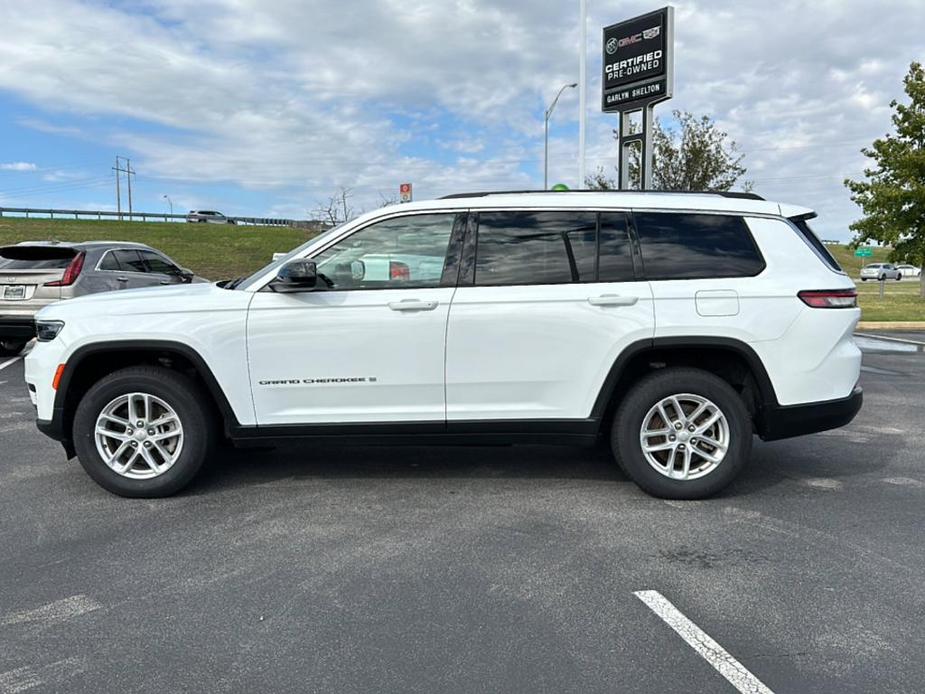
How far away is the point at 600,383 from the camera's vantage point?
450 centimetres

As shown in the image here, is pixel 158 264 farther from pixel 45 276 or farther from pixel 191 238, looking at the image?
pixel 191 238

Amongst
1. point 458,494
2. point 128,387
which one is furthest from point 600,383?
point 128,387

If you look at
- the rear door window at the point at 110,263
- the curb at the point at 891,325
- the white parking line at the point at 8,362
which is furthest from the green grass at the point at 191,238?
the curb at the point at 891,325

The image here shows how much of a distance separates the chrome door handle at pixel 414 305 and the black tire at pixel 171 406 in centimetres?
139

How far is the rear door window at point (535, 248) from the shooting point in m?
4.52

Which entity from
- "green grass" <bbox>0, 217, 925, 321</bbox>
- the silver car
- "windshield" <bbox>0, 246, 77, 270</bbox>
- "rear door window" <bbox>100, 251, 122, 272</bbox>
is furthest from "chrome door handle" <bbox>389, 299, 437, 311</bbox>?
"green grass" <bbox>0, 217, 925, 321</bbox>

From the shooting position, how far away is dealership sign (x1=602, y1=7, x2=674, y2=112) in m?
14.1

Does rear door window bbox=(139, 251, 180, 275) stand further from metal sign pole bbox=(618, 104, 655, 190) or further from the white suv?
metal sign pole bbox=(618, 104, 655, 190)

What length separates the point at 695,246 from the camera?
4.58 meters

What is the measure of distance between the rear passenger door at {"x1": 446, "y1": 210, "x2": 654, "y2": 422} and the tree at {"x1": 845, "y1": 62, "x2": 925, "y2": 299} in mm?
23430

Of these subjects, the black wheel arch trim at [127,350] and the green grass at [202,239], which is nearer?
the black wheel arch trim at [127,350]

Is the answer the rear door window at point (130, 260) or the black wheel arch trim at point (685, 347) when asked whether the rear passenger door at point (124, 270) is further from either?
the black wheel arch trim at point (685, 347)

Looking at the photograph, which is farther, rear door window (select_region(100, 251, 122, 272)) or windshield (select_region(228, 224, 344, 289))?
rear door window (select_region(100, 251, 122, 272))

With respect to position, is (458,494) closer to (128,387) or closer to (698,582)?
(698,582)
